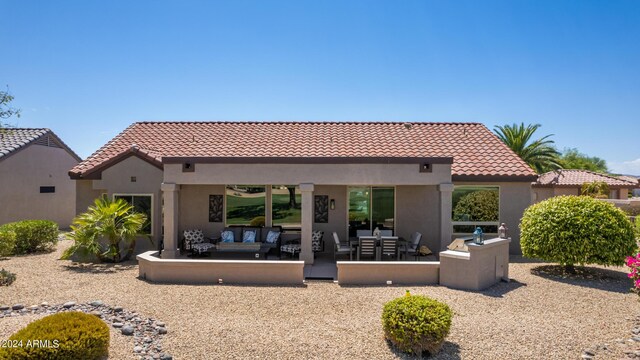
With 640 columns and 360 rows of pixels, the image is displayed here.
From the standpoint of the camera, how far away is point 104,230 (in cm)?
1254

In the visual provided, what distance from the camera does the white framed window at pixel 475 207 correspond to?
48.9 feet

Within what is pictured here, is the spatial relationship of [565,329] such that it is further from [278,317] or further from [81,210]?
[81,210]

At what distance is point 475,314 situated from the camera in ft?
26.5

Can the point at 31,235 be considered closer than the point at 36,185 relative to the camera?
Yes

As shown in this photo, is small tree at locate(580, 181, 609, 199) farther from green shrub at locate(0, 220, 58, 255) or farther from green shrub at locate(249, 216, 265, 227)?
green shrub at locate(0, 220, 58, 255)

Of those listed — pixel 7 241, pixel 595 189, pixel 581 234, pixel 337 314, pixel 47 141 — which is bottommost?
pixel 337 314

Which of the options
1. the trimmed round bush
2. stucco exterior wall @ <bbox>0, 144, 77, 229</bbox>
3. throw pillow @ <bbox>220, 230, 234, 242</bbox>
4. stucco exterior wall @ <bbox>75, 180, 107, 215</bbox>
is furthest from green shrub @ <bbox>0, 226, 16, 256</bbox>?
the trimmed round bush

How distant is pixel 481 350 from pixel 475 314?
174 cm

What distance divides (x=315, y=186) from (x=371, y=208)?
2.53 meters

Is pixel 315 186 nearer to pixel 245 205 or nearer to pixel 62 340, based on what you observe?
pixel 245 205

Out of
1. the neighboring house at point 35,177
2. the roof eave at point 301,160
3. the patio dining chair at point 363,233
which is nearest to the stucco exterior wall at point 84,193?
the roof eave at point 301,160

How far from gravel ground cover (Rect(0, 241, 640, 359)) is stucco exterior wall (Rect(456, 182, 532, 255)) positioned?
312cm

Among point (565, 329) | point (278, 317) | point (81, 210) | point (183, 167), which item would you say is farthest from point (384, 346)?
point (81, 210)

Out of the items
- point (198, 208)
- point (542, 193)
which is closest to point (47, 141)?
point (198, 208)
